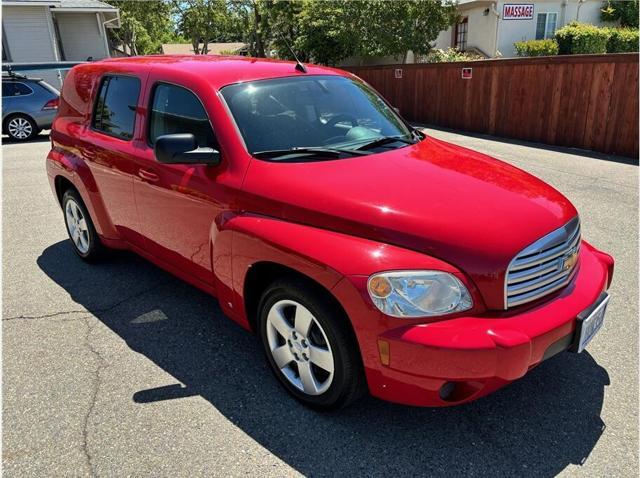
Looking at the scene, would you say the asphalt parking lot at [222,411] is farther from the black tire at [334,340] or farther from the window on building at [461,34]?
the window on building at [461,34]

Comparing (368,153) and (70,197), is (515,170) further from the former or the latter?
(70,197)

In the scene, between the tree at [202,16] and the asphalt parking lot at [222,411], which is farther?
the tree at [202,16]

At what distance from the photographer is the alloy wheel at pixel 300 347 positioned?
270 centimetres

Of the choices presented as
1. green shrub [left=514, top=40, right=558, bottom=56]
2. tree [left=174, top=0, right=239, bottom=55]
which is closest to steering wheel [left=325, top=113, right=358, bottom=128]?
green shrub [left=514, top=40, right=558, bottom=56]

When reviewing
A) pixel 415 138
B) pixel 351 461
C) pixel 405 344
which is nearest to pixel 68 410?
pixel 351 461

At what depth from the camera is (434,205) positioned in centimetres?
260

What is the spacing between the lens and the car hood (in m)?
2.41

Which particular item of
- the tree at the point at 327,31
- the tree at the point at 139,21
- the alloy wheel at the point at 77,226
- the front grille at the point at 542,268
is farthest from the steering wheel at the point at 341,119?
the tree at the point at 139,21

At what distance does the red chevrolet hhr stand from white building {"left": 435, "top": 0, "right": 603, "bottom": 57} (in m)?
23.8

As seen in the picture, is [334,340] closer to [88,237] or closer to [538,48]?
[88,237]

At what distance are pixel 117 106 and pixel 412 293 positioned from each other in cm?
304

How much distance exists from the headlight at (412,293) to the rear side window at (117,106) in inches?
99.3

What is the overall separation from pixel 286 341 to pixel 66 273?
117 inches

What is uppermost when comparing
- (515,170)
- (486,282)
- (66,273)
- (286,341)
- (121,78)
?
(121,78)
